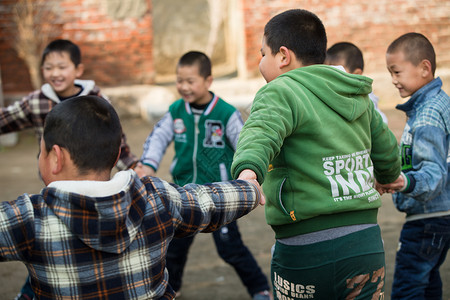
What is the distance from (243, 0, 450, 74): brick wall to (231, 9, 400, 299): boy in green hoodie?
24.1 ft

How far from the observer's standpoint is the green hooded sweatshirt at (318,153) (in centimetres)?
211

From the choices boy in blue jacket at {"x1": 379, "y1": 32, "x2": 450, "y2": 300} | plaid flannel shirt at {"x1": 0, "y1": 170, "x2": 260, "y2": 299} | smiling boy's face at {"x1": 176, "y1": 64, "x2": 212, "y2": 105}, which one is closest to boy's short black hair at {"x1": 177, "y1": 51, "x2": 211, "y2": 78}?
smiling boy's face at {"x1": 176, "y1": 64, "x2": 212, "y2": 105}

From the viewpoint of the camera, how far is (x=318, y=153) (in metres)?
2.15

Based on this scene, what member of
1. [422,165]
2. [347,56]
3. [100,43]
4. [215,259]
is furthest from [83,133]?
[100,43]

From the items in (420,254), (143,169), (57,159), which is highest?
(57,159)

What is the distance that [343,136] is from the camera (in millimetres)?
2209

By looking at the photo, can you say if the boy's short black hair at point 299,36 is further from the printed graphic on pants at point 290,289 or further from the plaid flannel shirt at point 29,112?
the plaid flannel shirt at point 29,112

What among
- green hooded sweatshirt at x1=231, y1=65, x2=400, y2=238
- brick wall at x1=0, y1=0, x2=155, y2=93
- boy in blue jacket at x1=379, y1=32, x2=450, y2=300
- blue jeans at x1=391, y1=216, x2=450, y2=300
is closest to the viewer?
green hooded sweatshirt at x1=231, y1=65, x2=400, y2=238

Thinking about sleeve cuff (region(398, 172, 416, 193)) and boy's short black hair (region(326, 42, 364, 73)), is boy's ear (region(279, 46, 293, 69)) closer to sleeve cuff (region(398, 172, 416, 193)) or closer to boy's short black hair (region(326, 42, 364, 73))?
sleeve cuff (region(398, 172, 416, 193))

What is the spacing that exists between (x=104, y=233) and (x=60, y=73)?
7.42 feet

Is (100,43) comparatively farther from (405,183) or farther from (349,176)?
(349,176)

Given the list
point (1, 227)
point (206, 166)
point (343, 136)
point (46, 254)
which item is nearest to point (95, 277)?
point (46, 254)

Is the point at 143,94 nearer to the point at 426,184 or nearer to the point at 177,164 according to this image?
the point at 177,164

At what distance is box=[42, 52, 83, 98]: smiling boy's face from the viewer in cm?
369
